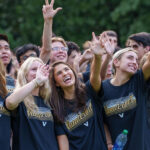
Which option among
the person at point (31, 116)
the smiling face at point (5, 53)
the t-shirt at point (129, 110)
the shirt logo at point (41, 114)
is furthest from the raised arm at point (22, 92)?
the smiling face at point (5, 53)

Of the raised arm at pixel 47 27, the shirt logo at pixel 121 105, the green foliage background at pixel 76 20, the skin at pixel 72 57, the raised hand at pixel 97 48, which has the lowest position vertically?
the shirt logo at pixel 121 105

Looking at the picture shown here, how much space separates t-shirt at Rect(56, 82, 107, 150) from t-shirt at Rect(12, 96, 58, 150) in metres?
0.23

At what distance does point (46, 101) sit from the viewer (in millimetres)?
5973

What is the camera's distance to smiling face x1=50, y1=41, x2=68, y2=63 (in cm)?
704

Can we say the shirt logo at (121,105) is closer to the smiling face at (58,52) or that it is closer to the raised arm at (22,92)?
the raised arm at (22,92)

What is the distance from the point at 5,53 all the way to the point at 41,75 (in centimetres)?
175

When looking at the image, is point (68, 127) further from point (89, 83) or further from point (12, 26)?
point (12, 26)

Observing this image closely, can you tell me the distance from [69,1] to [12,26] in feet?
10.2

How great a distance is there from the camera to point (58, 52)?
7.08 meters

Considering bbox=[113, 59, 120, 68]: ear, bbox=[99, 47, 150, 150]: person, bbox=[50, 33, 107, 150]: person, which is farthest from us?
bbox=[113, 59, 120, 68]: ear

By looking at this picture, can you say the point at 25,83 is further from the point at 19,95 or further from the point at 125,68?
the point at 125,68

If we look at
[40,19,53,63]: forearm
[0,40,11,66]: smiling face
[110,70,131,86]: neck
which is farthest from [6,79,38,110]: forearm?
[0,40,11,66]: smiling face

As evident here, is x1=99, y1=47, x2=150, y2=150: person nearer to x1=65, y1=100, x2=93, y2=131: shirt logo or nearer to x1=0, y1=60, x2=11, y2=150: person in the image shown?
x1=65, y1=100, x2=93, y2=131: shirt logo

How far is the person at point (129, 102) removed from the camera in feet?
19.7
